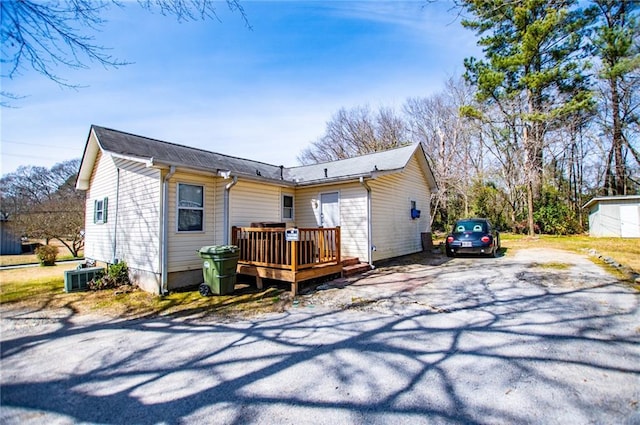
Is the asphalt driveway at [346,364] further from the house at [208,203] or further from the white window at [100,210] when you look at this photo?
the white window at [100,210]

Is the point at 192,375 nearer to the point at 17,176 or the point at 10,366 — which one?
the point at 10,366

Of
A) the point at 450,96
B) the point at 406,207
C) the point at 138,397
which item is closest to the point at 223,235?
the point at 138,397

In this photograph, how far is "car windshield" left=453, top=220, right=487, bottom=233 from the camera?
11.1m

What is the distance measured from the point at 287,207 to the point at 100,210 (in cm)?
659

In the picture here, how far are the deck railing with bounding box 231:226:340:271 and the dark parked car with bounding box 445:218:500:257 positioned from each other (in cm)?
567

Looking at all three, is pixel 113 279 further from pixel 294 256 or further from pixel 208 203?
pixel 294 256

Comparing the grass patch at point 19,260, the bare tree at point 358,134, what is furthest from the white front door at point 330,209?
the bare tree at point 358,134

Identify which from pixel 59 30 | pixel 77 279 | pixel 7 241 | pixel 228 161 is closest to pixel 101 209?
pixel 77 279

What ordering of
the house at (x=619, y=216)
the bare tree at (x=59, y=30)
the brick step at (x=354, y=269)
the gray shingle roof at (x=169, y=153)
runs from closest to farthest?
the bare tree at (x=59, y=30) < the brick step at (x=354, y=269) < the gray shingle roof at (x=169, y=153) < the house at (x=619, y=216)

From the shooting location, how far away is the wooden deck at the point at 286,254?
680 centimetres

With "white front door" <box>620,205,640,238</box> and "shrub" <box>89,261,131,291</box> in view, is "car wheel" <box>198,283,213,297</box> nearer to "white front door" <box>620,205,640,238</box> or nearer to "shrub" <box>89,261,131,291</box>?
"shrub" <box>89,261,131,291</box>

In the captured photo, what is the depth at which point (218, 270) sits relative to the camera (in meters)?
6.57

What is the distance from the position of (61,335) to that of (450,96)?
26.7 meters

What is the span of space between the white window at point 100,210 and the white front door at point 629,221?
25.8 m
